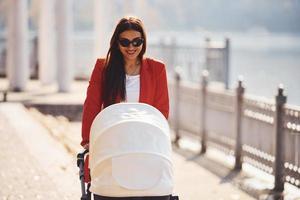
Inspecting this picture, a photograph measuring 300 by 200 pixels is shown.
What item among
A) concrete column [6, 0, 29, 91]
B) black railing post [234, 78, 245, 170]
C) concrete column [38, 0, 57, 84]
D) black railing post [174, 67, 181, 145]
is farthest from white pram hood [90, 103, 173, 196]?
concrete column [38, 0, 57, 84]

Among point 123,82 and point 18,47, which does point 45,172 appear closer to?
point 123,82

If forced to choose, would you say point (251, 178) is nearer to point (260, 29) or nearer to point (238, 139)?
point (238, 139)

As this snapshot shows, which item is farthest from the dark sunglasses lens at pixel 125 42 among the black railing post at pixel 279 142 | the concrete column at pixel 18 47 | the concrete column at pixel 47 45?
the concrete column at pixel 47 45

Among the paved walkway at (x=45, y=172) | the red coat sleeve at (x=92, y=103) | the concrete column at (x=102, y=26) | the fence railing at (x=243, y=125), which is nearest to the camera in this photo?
the red coat sleeve at (x=92, y=103)

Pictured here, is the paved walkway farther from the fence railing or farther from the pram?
the pram

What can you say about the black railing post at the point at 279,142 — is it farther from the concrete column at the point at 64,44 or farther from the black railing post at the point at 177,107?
the concrete column at the point at 64,44

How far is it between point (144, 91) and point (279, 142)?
4586 millimetres

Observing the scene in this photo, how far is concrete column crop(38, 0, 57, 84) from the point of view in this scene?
2152 cm

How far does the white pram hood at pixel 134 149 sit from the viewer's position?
4.62m

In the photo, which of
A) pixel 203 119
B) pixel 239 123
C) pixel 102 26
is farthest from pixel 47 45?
pixel 239 123

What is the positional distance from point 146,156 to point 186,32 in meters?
117

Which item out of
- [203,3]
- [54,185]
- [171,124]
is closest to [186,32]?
[203,3]

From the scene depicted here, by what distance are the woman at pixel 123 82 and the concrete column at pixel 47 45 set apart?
16.1 metres

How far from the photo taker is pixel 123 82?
5.24 metres
